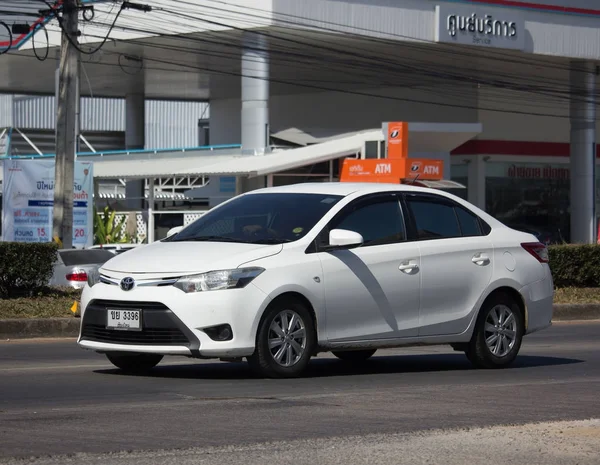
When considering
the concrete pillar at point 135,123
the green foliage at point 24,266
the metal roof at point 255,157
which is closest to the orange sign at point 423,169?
the metal roof at point 255,157

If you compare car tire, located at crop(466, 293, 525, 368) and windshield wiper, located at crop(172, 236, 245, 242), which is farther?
car tire, located at crop(466, 293, 525, 368)

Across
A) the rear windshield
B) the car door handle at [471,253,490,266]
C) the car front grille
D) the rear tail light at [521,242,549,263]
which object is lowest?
the car front grille

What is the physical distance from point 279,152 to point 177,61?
746 cm

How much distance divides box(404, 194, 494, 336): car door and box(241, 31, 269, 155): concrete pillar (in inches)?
1223

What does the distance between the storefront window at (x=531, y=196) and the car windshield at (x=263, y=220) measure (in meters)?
42.0

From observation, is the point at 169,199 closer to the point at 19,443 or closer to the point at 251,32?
the point at 251,32

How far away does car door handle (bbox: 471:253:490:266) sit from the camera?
38.5 feet

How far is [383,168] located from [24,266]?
19.1 metres

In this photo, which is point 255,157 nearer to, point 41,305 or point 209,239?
point 41,305

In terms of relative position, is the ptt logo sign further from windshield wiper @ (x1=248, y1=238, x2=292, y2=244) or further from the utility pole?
windshield wiper @ (x1=248, y1=238, x2=292, y2=244)

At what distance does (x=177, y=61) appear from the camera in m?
47.6

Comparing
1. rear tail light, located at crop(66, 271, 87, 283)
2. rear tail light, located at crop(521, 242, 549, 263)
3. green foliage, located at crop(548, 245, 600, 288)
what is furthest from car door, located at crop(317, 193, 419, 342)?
green foliage, located at crop(548, 245, 600, 288)

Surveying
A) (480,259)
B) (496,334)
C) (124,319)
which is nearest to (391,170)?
(496,334)

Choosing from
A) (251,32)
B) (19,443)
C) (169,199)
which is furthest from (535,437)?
(169,199)
